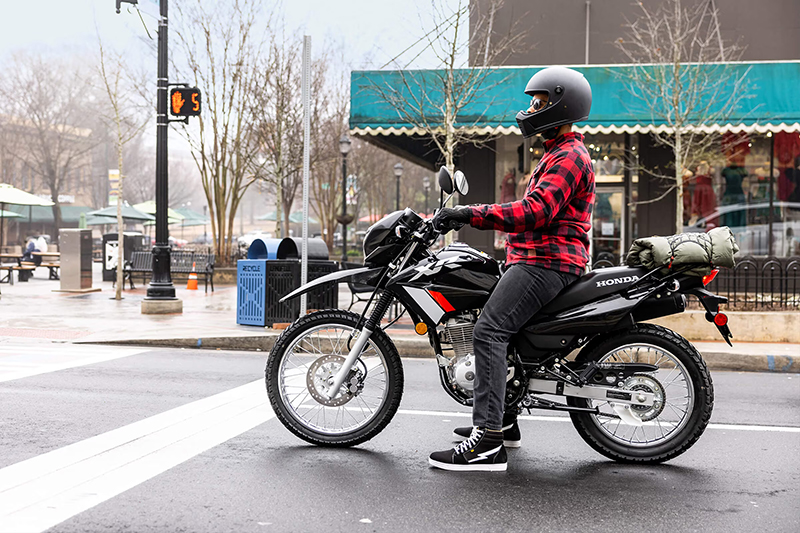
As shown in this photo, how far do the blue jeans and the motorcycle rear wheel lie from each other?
51cm

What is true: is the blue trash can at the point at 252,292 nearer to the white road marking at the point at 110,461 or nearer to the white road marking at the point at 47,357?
the white road marking at the point at 47,357

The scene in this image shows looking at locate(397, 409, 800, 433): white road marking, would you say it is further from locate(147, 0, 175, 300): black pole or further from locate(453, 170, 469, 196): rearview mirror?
locate(147, 0, 175, 300): black pole

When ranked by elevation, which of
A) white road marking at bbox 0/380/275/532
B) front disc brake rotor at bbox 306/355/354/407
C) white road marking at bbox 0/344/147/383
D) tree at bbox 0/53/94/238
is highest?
tree at bbox 0/53/94/238

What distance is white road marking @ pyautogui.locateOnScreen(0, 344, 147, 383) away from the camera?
766cm

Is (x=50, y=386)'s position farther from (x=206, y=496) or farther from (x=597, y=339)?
(x=597, y=339)

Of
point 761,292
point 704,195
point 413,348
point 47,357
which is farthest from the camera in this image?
point 704,195

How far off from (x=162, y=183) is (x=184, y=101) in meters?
1.41

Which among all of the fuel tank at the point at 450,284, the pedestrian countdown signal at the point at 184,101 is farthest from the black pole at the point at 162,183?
the fuel tank at the point at 450,284

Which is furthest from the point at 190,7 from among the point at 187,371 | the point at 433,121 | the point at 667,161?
the point at 187,371

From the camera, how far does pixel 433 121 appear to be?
50.5ft

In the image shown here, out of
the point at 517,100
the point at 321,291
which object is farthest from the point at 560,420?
the point at 517,100

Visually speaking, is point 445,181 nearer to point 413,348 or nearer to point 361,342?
Answer: point 361,342

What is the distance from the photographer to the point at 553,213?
433cm

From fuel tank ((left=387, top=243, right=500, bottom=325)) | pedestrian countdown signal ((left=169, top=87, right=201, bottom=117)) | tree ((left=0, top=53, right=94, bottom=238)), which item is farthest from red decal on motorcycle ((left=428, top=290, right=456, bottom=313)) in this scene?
tree ((left=0, top=53, right=94, bottom=238))
